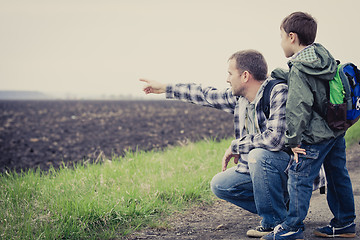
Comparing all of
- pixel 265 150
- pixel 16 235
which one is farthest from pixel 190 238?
pixel 16 235

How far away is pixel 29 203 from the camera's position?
4.18 m

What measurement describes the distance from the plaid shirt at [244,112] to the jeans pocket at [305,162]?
0.21 m

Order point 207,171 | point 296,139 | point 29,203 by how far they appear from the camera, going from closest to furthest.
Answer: point 296,139
point 29,203
point 207,171

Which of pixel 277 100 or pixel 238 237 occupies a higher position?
pixel 277 100

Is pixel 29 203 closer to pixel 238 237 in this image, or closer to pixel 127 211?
pixel 127 211

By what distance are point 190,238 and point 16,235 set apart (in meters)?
1.53

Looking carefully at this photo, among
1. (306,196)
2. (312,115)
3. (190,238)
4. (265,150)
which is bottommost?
(190,238)

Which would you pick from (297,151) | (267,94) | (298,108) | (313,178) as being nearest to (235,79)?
(267,94)

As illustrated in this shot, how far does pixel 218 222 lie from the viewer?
3.73 metres

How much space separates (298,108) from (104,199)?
88.5 inches

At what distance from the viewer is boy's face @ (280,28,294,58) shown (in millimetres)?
3000

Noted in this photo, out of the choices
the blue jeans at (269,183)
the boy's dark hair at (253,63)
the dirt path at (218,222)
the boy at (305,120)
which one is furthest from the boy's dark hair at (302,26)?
the dirt path at (218,222)

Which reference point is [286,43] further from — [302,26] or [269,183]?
[269,183]

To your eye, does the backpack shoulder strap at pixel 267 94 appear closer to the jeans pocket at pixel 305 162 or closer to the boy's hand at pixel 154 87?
the jeans pocket at pixel 305 162
